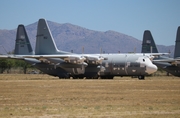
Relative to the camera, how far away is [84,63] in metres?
64.2

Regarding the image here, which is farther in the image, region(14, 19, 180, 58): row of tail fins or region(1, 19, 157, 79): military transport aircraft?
region(14, 19, 180, 58): row of tail fins

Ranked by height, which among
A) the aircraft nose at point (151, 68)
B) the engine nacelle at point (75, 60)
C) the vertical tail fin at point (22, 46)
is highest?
the vertical tail fin at point (22, 46)

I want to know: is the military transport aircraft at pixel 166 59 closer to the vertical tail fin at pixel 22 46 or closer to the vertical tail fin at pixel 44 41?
the vertical tail fin at pixel 44 41

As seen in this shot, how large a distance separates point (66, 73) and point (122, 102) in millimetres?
38913

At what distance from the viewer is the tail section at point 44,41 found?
6794 centimetres

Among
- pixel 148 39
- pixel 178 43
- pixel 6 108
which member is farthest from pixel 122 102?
pixel 148 39

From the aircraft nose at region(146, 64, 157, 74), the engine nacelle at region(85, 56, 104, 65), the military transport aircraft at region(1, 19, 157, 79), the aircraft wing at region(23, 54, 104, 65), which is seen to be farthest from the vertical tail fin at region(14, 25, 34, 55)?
the aircraft nose at region(146, 64, 157, 74)

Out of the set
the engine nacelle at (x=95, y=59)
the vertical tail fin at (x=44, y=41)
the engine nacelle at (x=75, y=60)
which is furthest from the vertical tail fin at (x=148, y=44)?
the engine nacelle at (x=75, y=60)

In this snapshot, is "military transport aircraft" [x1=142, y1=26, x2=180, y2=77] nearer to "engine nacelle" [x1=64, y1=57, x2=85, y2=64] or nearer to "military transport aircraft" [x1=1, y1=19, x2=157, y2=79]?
"military transport aircraft" [x1=1, y1=19, x2=157, y2=79]

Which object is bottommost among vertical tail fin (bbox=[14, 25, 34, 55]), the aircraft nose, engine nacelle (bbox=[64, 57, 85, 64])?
the aircraft nose

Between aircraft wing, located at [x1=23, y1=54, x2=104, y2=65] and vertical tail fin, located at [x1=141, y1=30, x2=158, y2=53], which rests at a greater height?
vertical tail fin, located at [x1=141, y1=30, x2=158, y2=53]

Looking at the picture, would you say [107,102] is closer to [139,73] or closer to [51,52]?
[139,73]

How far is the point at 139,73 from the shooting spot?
60438mm

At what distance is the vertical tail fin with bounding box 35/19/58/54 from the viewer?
223 ft
